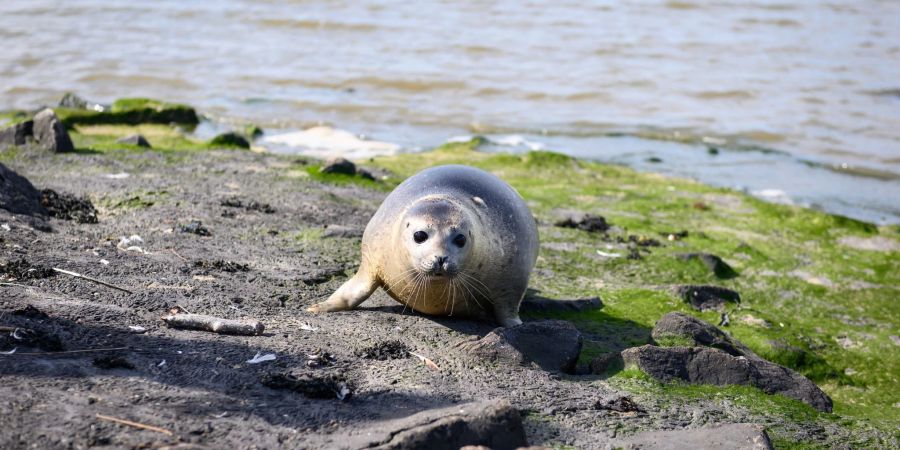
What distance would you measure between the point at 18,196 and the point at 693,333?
15.9 ft

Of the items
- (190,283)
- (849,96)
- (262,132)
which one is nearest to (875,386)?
(190,283)

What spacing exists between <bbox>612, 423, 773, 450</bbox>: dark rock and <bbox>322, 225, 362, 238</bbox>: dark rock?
150 inches

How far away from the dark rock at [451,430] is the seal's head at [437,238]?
136 centimetres

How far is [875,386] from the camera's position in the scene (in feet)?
22.4

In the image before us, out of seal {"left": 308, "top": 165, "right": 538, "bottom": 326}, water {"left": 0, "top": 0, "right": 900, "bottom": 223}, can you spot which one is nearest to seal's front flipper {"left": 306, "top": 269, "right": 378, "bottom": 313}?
seal {"left": 308, "top": 165, "right": 538, "bottom": 326}

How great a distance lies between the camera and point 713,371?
573cm

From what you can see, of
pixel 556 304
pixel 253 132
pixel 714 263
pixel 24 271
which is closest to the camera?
pixel 24 271

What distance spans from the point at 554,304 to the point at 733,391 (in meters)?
1.63

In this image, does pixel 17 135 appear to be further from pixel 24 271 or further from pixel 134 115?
pixel 24 271

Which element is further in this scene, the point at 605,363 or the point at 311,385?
the point at 605,363

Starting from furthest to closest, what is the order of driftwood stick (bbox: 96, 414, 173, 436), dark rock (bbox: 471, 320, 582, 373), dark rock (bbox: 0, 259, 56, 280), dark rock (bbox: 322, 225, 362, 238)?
1. dark rock (bbox: 322, 225, 362, 238)
2. dark rock (bbox: 0, 259, 56, 280)
3. dark rock (bbox: 471, 320, 582, 373)
4. driftwood stick (bbox: 96, 414, 173, 436)

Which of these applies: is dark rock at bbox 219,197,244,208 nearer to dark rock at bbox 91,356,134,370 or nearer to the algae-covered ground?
the algae-covered ground

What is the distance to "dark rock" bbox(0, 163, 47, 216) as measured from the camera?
7293 millimetres

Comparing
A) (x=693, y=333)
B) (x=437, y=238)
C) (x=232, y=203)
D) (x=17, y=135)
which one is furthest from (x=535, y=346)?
(x=17, y=135)
